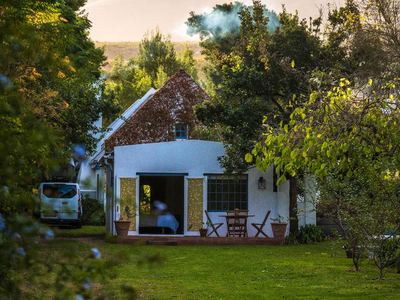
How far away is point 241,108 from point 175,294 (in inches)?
407

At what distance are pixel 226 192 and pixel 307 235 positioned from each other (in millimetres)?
3015

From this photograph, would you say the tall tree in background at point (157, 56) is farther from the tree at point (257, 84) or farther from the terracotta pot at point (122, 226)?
the terracotta pot at point (122, 226)

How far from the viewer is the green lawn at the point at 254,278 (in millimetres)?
8625

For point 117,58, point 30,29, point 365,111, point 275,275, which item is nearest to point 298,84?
point 275,275

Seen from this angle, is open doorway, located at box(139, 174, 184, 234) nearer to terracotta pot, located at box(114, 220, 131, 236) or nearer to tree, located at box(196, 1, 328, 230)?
terracotta pot, located at box(114, 220, 131, 236)

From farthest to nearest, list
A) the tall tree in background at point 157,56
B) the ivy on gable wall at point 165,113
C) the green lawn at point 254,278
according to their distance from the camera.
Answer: the tall tree in background at point 157,56
the ivy on gable wall at point 165,113
the green lawn at point 254,278

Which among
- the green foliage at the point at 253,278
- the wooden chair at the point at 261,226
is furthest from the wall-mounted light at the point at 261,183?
the green foliage at the point at 253,278

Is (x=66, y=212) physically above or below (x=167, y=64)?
below

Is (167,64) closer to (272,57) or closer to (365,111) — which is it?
→ (272,57)

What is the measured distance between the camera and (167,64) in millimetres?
54375

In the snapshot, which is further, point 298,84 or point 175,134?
point 175,134

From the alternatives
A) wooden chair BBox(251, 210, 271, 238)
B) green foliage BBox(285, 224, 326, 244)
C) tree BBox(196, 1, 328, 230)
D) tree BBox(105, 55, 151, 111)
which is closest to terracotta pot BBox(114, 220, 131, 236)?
tree BBox(196, 1, 328, 230)

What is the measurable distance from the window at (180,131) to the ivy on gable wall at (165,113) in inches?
33.6

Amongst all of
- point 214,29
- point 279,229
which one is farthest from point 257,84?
point 214,29
